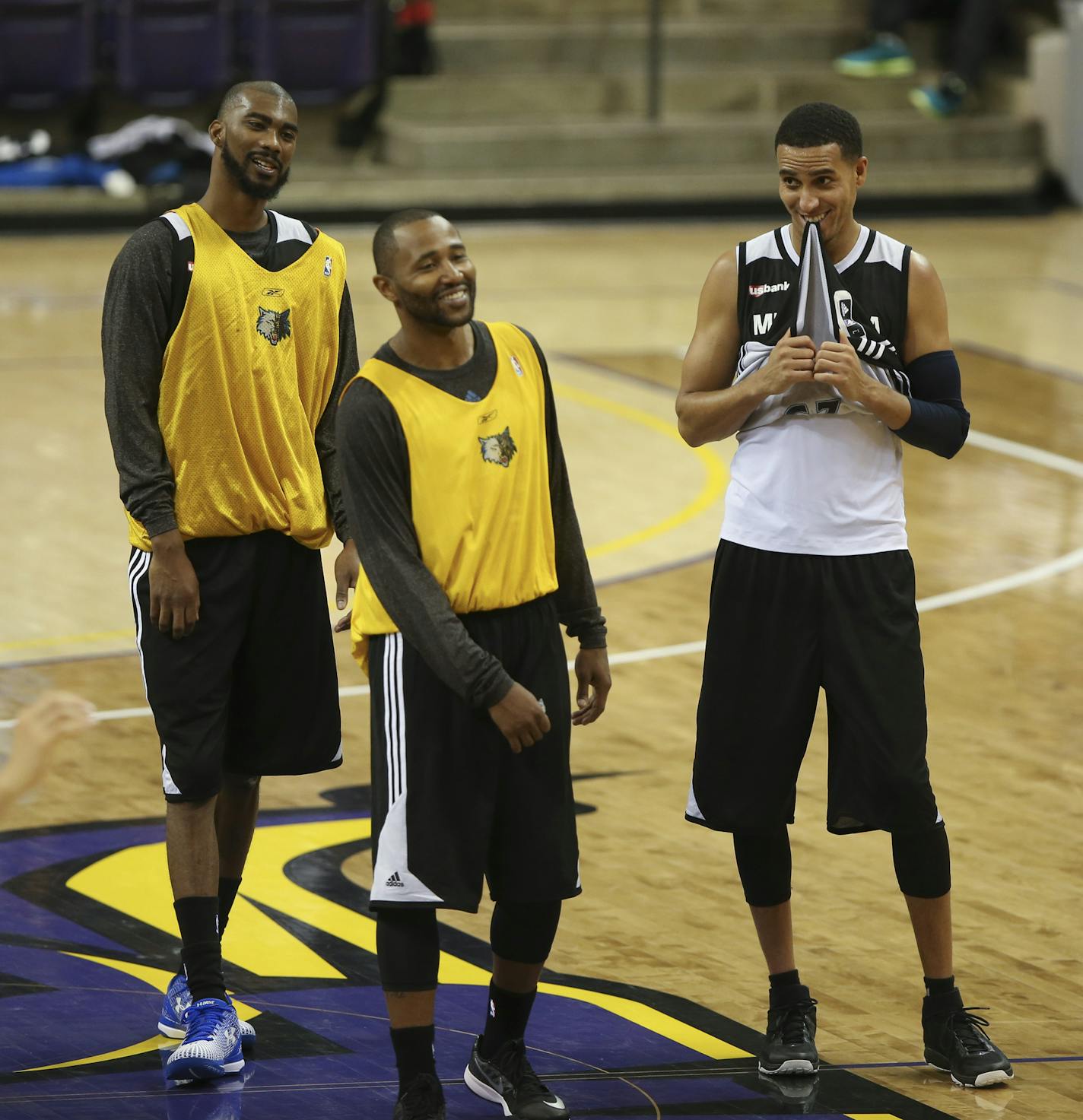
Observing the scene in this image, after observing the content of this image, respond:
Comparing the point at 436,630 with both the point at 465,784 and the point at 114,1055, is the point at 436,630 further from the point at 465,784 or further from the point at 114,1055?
the point at 114,1055

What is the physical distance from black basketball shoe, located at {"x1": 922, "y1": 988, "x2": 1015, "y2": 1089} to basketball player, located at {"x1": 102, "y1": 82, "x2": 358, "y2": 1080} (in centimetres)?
130

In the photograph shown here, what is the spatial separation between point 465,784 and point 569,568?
459 mm

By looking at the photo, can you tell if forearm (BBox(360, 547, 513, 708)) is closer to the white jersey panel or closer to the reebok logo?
the white jersey panel

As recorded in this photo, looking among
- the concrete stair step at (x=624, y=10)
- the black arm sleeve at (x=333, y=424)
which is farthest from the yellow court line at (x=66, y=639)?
the concrete stair step at (x=624, y=10)

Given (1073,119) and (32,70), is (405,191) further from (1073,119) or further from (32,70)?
(1073,119)

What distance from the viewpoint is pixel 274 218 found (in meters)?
4.25

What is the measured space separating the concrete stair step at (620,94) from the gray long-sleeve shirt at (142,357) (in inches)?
556

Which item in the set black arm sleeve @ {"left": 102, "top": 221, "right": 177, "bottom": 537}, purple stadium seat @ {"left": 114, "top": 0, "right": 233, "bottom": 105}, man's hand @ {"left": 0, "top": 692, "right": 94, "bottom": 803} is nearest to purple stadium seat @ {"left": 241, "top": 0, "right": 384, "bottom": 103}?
purple stadium seat @ {"left": 114, "top": 0, "right": 233, "bottom": 105}

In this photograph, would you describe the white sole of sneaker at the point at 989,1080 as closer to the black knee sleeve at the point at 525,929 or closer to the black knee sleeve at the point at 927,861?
the black knee sleeve at the point at 927,861

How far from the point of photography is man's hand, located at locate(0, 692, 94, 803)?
2.96m

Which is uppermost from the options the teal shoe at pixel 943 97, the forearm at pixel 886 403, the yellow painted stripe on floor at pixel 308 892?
the forearm at pixel 886 403

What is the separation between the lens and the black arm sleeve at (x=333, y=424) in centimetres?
429

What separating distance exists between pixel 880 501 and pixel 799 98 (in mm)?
14823

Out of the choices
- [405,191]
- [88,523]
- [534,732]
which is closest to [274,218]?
[534,732]
